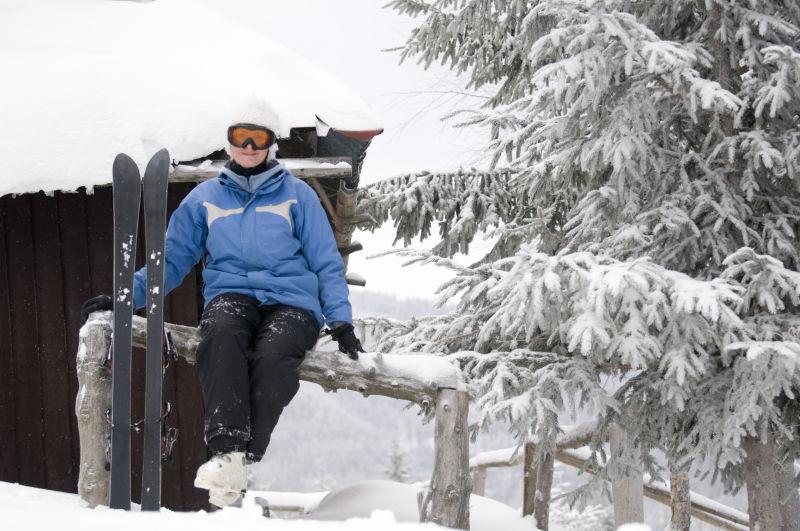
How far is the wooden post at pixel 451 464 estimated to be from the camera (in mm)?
4121

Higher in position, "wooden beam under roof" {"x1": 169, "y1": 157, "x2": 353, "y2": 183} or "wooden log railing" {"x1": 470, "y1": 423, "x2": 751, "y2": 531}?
"wooden beam under roof" {"x1": 169, "y1": 157, "x2": 353, "y2": 183}

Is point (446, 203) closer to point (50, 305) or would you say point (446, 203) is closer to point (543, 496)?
point (543, 496)

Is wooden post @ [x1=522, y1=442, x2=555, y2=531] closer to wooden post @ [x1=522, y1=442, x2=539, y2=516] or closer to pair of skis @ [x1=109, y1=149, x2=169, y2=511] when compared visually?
wooden post @ [x1=522, y1=442, x2=539, y2=516]

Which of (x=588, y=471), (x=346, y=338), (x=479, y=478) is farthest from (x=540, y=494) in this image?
(x=346, y=338)

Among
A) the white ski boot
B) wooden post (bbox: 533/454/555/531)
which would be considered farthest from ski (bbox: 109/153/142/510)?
wooden post (bbox: 533/454/555/531)

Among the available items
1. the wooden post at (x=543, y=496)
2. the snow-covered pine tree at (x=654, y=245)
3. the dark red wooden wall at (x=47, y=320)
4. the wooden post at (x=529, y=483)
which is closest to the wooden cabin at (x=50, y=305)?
the dark red wooden wall at (x=47, y=320)

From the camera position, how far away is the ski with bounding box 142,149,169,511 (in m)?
3.72

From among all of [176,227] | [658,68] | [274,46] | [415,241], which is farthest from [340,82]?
[176,227]

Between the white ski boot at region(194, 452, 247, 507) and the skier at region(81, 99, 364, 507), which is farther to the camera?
the skier at region(81, 99, 364, 507)

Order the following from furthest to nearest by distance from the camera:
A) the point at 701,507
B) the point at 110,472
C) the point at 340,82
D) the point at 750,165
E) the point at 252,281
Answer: the point at 701,507, the point at 340,82, the point at 750,165, the point at 252,281, the point at 110,472

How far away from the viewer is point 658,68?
5367 mm

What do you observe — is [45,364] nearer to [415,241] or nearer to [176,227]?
[176,227]

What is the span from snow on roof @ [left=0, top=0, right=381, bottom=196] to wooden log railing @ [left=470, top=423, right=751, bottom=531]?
3280 millimetres

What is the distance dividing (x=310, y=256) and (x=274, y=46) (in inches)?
180
